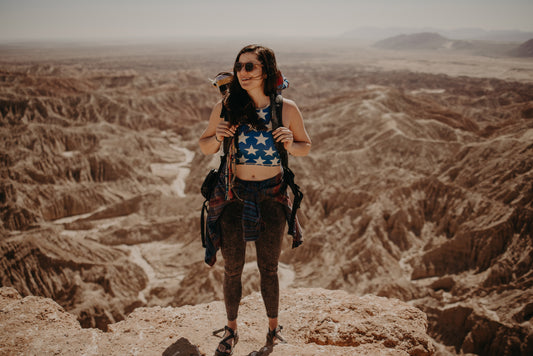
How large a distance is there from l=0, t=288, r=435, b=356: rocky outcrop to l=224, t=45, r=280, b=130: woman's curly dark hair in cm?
246

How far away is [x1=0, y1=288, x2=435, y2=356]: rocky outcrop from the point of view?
4102 millimetres

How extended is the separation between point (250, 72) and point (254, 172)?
949mm

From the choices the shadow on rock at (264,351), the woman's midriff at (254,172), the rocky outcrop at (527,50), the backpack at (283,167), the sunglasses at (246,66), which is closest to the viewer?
the sunglasses at (246,66)

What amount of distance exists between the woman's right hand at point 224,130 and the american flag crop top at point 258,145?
97 mm

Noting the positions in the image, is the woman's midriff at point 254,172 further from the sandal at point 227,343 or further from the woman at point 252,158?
the sandal at point 227,343

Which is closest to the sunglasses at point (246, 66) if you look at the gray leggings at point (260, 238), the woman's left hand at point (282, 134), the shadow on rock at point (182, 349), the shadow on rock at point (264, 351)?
the woman's left hand at point (282, 134)

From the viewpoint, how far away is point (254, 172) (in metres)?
3.54

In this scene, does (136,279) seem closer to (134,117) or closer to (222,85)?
(222,85)

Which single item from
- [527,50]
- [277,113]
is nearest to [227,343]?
[277,113]

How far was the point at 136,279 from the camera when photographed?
20.4 meters

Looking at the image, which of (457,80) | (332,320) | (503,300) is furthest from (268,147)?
(457,80)

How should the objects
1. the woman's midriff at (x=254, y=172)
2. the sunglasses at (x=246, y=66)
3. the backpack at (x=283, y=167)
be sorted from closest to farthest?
the sunglasses at (x=246, y=66) < the backpack at (x=283, y=167) < the woman's midriff at (x=254, y=172)

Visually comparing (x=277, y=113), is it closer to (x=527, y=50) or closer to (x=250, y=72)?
(x=250, y=72)

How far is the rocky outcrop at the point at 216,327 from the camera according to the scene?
13.5 feet
